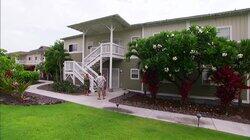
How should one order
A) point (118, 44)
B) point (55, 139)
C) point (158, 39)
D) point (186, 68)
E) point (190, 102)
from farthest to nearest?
point (118, 44)
point (190, 102)
point (158, 39)
point (186, 68)
point (55, 139)

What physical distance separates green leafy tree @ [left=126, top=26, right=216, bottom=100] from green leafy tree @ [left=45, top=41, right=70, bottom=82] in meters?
14.0

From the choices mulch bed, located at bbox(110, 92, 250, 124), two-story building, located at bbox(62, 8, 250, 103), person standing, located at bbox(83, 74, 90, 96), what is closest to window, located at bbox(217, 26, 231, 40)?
two-story building, located at bbox(62, 8, 250, 103)

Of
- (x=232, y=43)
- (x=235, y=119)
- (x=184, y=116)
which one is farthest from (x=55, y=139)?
(x=232, y=43)

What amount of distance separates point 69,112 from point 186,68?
7640mm

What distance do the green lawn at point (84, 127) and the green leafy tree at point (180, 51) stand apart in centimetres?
571

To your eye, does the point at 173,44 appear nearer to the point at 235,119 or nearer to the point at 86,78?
the point at 235,119

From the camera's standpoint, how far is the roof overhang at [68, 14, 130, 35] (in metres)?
23.7

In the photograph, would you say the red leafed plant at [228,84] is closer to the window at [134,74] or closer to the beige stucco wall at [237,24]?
the beige stucco wall at [237,24]

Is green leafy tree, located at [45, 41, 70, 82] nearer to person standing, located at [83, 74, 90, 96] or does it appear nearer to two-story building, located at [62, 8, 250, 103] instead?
two-story building, located at [62, 8, 250, 103]

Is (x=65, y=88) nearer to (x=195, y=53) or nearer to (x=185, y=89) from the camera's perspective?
(x=185, y=89)

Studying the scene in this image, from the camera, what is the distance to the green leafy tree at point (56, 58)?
99.8 feet

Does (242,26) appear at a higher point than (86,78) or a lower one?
higher

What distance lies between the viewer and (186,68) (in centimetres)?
1717

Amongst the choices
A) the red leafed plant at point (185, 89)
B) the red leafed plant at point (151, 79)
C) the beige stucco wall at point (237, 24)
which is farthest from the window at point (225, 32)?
the red leafed plant at point (151, 79)
